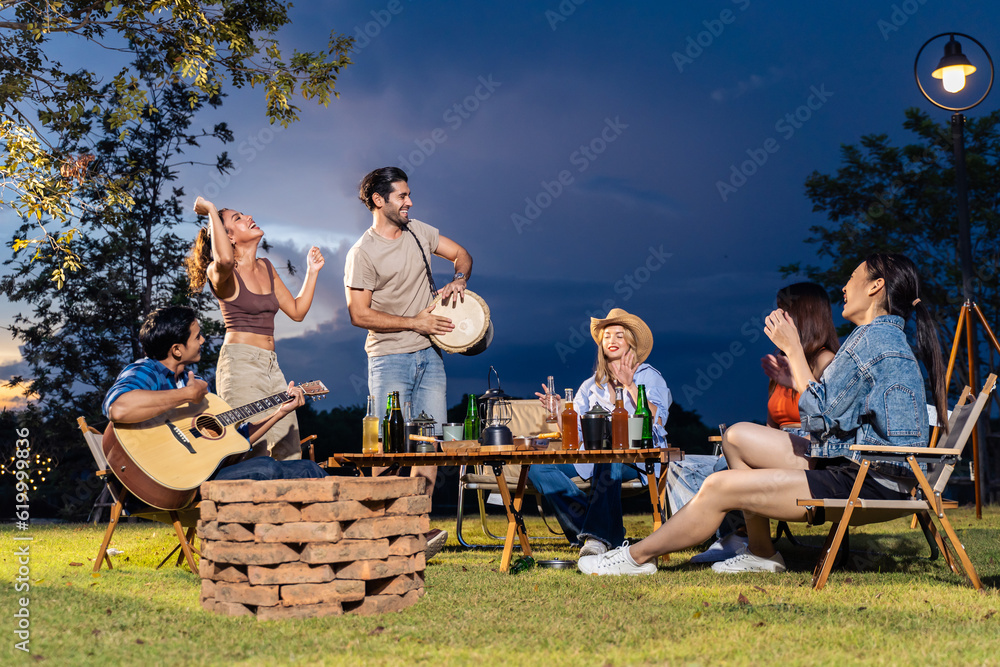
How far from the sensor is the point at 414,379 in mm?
4637

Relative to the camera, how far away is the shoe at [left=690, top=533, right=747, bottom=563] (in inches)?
161

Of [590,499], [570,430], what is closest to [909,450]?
[570,430]

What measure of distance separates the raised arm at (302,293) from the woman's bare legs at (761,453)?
2.47m

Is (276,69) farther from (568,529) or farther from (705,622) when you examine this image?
(705,622)

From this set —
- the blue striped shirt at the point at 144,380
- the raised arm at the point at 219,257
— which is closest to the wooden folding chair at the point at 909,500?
the blue striped shirt at the point at 144,380

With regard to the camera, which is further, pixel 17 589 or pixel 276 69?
pixel 276 69

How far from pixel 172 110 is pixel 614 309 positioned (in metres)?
8.53

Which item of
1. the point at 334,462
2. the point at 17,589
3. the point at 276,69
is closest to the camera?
the point at 17,589

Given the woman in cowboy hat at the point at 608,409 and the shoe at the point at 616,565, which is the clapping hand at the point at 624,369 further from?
the shoe at the point at 616,565

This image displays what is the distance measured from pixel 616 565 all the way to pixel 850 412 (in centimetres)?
114

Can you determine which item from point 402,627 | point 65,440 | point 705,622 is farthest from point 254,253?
point 65,440

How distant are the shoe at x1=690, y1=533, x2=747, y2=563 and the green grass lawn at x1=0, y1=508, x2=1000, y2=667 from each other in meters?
0.18

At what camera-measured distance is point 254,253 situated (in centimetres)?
469

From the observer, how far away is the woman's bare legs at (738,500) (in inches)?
129
